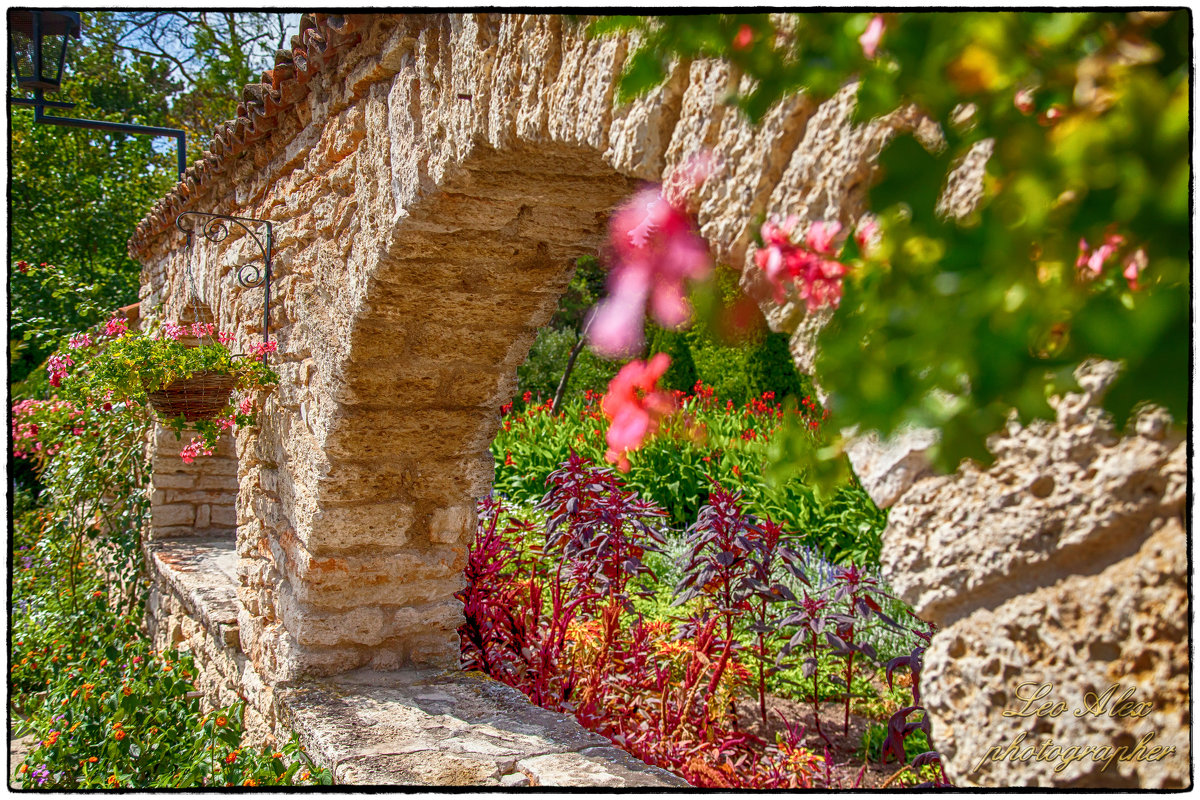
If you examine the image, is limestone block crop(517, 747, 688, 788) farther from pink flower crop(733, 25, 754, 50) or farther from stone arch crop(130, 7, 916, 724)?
pink flower crop(733, 25, 754, 50)

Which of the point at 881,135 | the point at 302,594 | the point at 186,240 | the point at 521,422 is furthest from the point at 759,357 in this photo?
the point at 881,135

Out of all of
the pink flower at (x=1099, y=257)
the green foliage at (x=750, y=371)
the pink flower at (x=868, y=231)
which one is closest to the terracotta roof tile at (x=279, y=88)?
the pink flower at (x=868, y=231)

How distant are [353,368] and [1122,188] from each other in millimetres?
2643

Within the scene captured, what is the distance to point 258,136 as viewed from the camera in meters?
3.62

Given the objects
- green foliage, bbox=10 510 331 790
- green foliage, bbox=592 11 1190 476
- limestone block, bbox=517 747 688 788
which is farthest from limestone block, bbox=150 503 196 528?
green foliage, bbox=592 11 1190 476

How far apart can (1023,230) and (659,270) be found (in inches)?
35.3

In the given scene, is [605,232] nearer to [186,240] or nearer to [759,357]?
[186,240]

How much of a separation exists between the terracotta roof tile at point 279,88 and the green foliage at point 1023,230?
91.7 inches

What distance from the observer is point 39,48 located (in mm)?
4207

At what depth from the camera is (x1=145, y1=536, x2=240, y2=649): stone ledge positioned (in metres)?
4.09

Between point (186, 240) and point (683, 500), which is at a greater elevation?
point (186, 240)

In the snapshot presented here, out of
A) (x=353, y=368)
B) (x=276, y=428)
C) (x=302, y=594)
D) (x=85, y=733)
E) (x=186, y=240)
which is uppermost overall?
(x=186, y=240)

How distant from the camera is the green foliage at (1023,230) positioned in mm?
629

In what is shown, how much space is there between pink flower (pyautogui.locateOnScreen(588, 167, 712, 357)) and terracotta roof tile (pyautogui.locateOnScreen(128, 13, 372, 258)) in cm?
160
